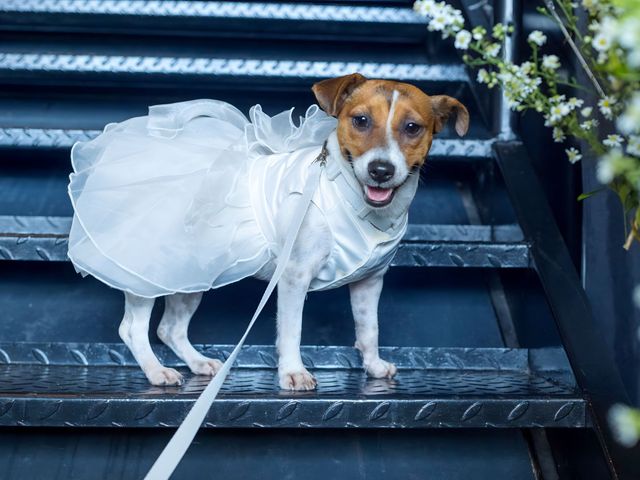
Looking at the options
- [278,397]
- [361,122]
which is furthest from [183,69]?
[278,397]

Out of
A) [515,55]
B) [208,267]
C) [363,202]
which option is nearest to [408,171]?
[363,202]

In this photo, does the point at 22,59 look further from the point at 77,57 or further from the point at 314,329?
the point at 314,329

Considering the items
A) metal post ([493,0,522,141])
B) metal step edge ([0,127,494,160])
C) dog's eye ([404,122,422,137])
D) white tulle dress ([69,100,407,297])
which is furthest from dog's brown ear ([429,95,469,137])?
metal step edge ([0,127,494,160])

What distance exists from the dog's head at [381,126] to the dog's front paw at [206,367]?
0.57m

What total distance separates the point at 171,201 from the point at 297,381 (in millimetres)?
491

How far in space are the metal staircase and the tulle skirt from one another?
0.23m

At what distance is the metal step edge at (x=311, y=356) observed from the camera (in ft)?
6.97

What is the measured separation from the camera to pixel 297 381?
6.15ft

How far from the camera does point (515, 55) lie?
A: 8.55 feet

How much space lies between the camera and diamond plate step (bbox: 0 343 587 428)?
A: 1721mm

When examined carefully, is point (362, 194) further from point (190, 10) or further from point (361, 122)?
point (190, 10)

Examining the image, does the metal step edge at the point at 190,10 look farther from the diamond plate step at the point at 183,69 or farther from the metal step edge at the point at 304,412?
the metal step edge at the point at 304,412

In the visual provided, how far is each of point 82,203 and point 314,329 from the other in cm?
75

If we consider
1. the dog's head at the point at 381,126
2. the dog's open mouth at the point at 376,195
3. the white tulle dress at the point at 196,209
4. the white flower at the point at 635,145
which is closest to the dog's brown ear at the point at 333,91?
the dog's head at the point at 381,126
